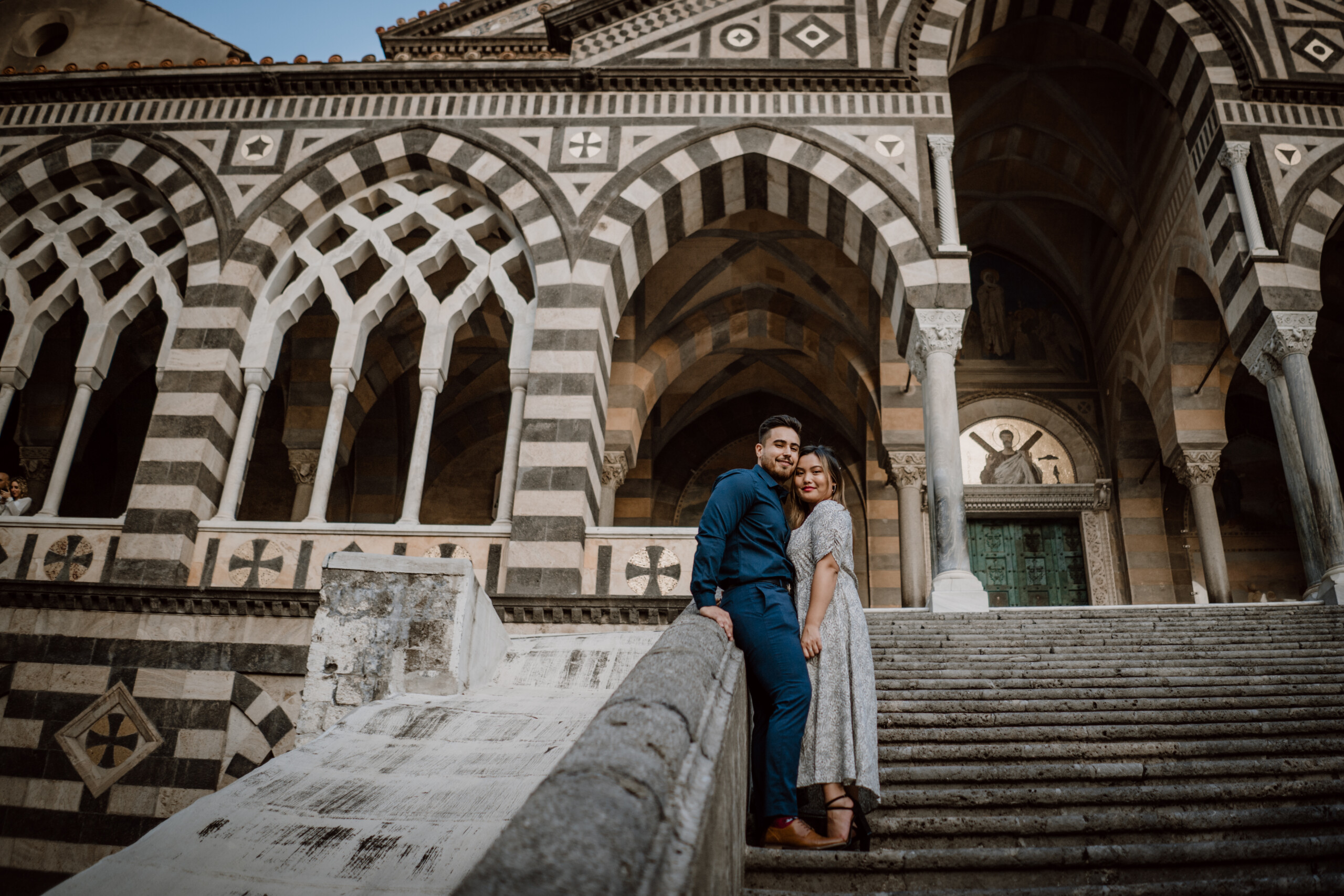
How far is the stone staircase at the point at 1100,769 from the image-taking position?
9.04 ft

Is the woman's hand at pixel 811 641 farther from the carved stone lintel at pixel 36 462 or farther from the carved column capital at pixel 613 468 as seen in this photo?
→ the carved stone lintel at pixel 36 462

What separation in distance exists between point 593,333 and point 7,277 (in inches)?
283

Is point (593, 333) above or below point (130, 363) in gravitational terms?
below

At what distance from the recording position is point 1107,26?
11250mm

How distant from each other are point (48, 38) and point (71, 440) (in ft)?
26.0

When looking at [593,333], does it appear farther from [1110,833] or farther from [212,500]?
[1110,833]

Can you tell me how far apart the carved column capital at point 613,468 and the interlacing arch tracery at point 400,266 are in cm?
381

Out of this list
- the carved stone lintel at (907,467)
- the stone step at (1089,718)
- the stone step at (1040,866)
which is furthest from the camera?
the carved stone lintel at (907,467)

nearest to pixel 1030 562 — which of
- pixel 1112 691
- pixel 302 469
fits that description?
pixel 1112 691

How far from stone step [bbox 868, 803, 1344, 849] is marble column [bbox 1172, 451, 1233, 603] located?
10169mm

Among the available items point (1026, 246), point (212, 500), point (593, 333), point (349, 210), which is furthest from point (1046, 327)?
point (212, 500)

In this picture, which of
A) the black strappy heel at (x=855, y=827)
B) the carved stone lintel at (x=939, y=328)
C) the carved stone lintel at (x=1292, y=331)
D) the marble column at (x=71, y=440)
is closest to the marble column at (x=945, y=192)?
the carved stone lintel at (x=939, y=328)

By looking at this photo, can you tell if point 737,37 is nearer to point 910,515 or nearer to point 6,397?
point 910,515

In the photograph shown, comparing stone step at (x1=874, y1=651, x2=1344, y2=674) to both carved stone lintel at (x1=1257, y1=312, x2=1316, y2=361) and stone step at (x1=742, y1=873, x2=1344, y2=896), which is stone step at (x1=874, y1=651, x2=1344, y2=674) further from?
carved stone lintel at (x1=1257, y1=312, x2=1316, y2=361)
